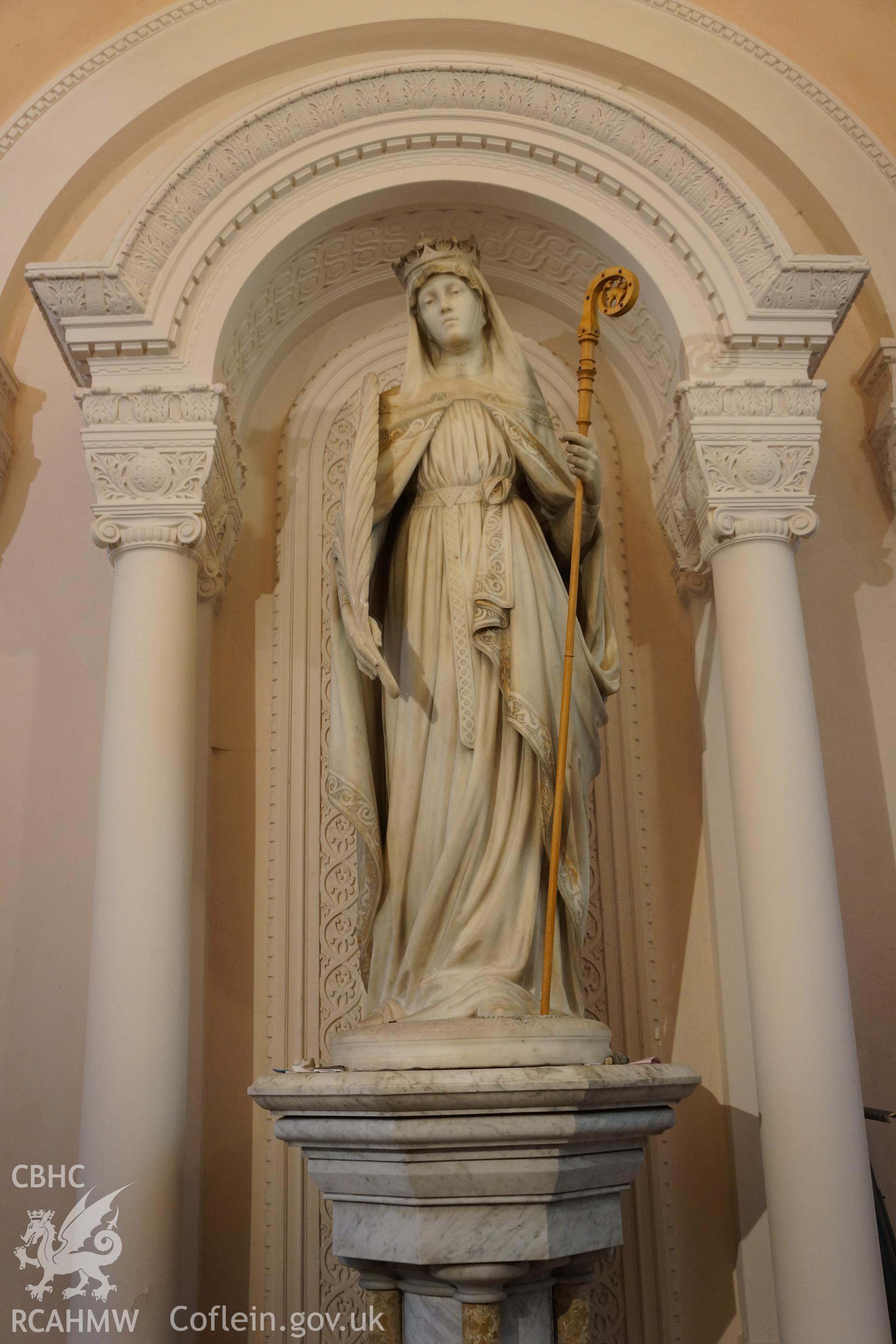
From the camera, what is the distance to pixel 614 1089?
2525 mm

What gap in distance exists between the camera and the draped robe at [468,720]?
2.99 metres

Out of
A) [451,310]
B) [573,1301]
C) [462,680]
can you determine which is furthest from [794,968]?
[451,310]

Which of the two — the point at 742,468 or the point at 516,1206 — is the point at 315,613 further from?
the point at 516,1206

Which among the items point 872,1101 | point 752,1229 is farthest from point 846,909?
point 752,1229

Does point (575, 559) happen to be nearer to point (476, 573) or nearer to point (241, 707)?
point (476, 573)

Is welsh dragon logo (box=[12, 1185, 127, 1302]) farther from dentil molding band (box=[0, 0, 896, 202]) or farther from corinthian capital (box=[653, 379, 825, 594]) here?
dentil molding band (box=[0, 0, 896, 202])

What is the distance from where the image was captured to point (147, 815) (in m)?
3.45

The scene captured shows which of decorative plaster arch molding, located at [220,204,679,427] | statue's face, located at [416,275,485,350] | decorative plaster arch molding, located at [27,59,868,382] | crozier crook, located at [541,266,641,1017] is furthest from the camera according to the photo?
decorative plaster arch molding, located at [220,204,679,427]

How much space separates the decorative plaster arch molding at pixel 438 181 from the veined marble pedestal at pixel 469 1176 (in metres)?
2.35

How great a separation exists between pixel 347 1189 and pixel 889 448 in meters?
3.00

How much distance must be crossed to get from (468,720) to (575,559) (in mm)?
479

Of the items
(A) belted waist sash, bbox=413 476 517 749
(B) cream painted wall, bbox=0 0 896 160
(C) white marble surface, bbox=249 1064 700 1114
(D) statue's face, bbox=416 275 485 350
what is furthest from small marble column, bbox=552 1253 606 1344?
(B) cream painted wall, bbox=0 0 896 160

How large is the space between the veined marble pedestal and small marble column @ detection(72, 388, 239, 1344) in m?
0.69

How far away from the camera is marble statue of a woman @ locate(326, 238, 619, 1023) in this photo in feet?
9.82
